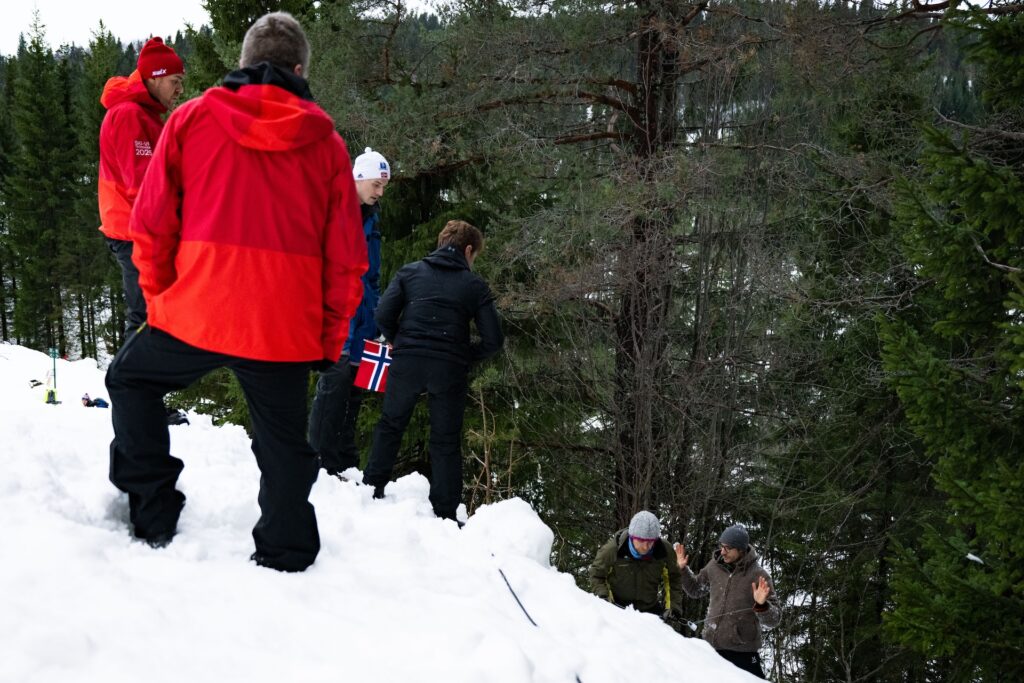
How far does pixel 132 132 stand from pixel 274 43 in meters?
1.76

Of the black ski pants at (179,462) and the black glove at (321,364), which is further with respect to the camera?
the black glove at (321,364)

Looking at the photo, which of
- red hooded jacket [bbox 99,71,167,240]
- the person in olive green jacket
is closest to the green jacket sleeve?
the person in olive green jacket

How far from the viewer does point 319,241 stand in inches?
119

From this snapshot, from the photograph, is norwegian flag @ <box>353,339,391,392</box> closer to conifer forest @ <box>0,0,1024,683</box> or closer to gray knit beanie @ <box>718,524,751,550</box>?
conifer forest @ <box>0,0,1024,683</box>

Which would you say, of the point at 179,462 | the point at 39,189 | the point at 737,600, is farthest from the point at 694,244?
the point at 39,189

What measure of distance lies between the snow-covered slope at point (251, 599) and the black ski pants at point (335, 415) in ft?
2.63

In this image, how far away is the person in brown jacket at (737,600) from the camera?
644 centimetres

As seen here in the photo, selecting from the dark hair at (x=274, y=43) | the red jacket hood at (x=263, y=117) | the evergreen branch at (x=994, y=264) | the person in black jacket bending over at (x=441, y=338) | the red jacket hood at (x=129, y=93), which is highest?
the dark hair at (x=274, y=43)

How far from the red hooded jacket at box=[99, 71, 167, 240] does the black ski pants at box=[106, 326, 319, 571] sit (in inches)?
61.3

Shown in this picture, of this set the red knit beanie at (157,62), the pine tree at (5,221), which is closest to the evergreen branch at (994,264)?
the red knit beanie at (157,62)

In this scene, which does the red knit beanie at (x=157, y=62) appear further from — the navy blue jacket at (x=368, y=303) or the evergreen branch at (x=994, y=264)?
the evergreen branch at (x=994, y=264)

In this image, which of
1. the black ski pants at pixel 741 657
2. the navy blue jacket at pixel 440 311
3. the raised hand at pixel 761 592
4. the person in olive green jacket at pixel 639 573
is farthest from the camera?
the black ski pants at pixel 741 657

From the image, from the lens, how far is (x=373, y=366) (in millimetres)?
5652

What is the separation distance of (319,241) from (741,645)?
5117 mm
